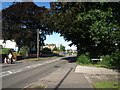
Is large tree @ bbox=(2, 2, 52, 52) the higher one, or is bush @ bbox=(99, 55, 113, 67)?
large tree @ bbox=(2, 2, 52, 52)

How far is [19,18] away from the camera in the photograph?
75875 millimetres

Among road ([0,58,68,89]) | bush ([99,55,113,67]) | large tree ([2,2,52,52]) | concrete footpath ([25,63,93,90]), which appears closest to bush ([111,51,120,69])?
bush ([99,55,113,67])

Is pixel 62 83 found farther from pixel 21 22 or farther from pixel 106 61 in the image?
pixel 21 22

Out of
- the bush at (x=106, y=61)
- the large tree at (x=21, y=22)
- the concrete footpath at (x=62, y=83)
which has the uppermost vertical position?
the large tree at (x=21, y=22)

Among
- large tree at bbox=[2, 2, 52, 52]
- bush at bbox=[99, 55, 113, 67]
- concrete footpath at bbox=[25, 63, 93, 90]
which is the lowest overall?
concrete footpath at bbox=[25, 63, 93, 90]

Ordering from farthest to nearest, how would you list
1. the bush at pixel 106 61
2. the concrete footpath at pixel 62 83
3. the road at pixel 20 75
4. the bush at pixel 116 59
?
the bush at pixel 106 61, the bush at pixel 116 59, the road at pixel 20 75, the concrete footpath at pixel 62 83

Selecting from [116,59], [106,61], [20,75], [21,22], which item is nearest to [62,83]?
[20,75]

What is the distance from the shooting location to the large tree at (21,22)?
73125mm

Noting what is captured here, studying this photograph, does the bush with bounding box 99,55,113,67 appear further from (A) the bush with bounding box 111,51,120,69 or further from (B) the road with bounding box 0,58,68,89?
(B) the road with bounding box 0,58,68,89

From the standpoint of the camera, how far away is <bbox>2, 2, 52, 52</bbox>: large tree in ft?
240

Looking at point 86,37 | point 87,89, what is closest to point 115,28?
point 86,37

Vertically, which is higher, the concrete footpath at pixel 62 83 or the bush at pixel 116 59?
the bush at pixel 116 59

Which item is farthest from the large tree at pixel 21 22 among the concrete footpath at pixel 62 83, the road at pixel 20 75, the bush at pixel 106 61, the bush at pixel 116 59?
the concrete footpath at pixel 62 83

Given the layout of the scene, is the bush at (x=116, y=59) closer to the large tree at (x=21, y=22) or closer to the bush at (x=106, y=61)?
the bush at (x=106, y=61)
